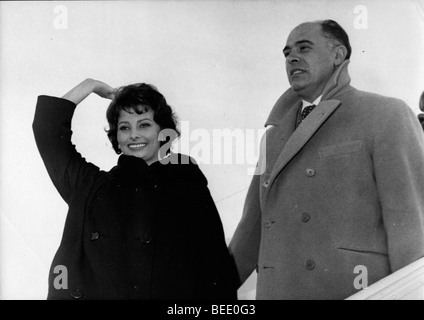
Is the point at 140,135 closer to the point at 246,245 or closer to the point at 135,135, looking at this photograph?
the point at 135,135

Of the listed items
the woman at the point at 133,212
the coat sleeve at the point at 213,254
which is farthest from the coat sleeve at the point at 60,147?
the coat sleeve at the point at 213,254

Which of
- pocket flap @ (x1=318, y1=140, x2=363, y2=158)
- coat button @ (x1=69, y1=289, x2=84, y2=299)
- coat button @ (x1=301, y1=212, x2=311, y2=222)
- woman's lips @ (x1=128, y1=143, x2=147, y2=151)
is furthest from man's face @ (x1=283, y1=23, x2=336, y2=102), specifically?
coat button @ (x1=69, y1=289, x2=84, y2=299)

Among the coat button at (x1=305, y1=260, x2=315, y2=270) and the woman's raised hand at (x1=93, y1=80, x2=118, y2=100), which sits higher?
the woman's raised hand at (x1=93, y1=80, x2=118, y2=100)

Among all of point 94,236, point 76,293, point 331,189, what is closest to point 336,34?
point 331,189

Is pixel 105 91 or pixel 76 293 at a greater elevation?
pixel 105 91

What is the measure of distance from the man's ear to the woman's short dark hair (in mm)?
598

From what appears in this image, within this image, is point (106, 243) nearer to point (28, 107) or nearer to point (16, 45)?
point (28, 107)

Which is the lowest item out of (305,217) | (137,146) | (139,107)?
(305,217)

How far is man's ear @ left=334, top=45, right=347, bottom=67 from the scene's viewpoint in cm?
212

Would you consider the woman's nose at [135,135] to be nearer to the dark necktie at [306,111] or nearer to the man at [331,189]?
the man at [331,189]

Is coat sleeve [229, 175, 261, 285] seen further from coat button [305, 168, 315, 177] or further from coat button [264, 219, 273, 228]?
coat button [305, 168, 315, 177]

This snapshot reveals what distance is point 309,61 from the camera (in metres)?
2.12

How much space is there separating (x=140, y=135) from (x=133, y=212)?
10.4 inches
